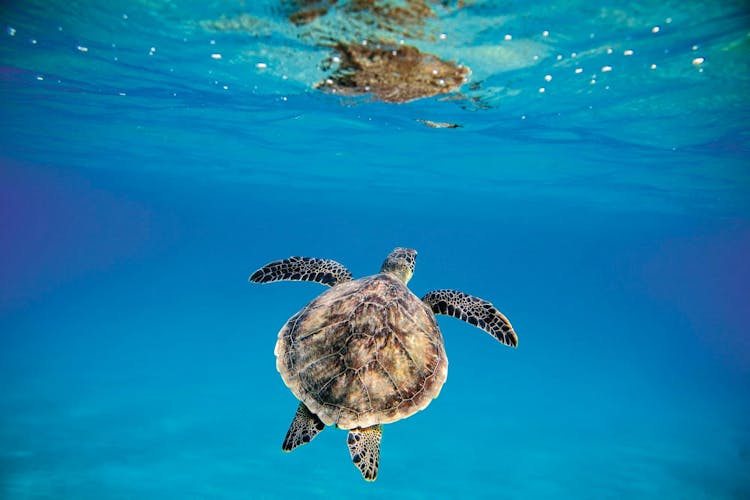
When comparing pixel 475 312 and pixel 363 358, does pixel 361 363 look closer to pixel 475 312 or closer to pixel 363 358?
pixel 363 358

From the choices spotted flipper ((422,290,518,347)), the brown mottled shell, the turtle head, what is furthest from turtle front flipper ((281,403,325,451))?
the turtle head

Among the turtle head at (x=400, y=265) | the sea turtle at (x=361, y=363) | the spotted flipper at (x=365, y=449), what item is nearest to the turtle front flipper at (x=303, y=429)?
the sea turtle at (x=361, y=363)

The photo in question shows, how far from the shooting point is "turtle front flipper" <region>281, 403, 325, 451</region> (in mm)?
4621

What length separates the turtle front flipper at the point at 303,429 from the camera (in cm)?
462

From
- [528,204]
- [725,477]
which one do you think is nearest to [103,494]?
[725,477]

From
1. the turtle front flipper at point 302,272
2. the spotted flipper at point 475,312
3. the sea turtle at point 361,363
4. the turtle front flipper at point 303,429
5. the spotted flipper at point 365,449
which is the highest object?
the turtle front flipper at point 302,272

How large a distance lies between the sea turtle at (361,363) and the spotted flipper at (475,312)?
194mm

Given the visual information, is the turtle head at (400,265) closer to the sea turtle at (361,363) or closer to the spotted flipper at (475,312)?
the spotted flipper at (475,312)

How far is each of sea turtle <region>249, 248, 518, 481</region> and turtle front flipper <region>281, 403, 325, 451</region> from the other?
0.03 feet

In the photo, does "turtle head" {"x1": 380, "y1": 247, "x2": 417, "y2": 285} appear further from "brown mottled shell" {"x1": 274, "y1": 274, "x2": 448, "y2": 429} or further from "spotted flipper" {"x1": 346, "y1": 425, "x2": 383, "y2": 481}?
"spotted flipper" {"x1": 346, "y1": 425, "x2": 383, "y2": 481}

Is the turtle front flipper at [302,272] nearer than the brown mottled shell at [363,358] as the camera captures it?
No

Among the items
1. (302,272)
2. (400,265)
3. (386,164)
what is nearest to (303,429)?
(302,272)

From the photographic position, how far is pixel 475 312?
616cm

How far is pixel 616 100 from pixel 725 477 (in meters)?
15.1
